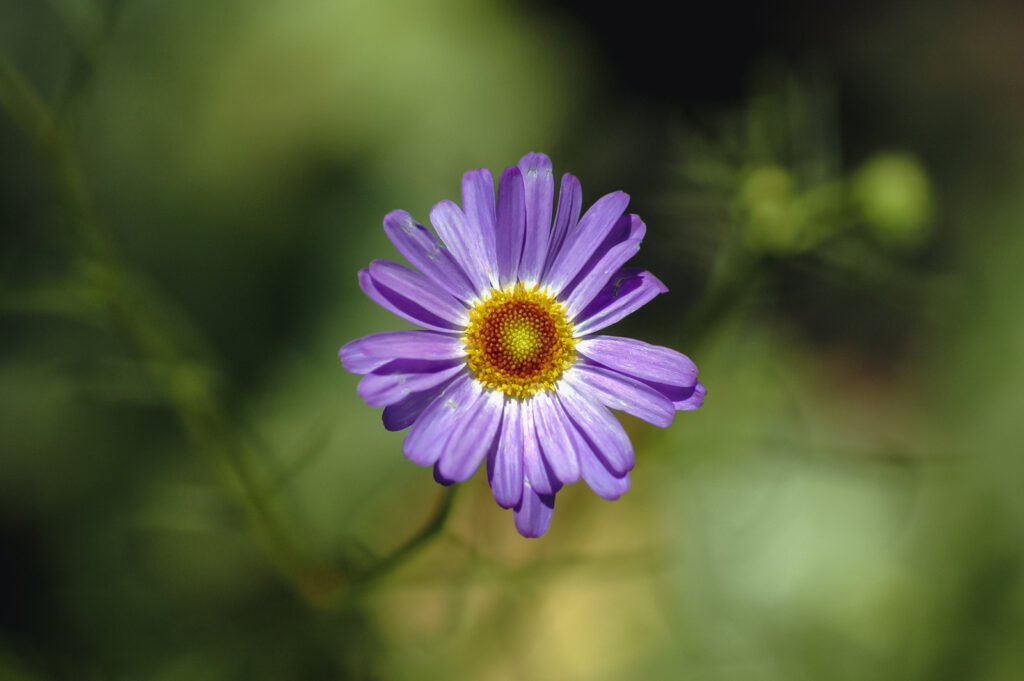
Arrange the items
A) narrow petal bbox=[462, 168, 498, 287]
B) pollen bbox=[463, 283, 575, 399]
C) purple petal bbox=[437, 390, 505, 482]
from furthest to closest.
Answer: pollen bbox=[463, 283, 575, 399] → narrow petal bbox=[462, 168, 498, 287] → purple petal bbox=[437, 390, 505, 482]

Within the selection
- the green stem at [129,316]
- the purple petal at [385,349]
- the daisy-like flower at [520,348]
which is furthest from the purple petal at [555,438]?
the green stem at [129,316]

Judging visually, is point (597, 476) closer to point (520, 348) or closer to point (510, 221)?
point (520, 348)

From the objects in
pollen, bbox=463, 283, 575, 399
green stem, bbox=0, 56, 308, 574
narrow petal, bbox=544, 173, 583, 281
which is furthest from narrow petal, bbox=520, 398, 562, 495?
green stem, bbox=0, 56, 308, 574

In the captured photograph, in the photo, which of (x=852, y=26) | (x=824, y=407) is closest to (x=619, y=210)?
(x=824, y=407)

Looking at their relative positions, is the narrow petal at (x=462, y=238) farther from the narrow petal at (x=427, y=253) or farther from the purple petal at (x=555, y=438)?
the purple petal at (x=555, y=438)

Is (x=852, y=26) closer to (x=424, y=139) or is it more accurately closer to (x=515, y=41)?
(x=515, y=41)

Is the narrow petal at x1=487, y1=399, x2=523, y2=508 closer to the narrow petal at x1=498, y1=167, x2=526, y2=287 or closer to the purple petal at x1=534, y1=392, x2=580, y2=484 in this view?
the purple petal at x1=534, y1=392, x2=580, y2=484

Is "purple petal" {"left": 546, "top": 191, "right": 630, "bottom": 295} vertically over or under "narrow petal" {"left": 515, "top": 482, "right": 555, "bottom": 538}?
over
